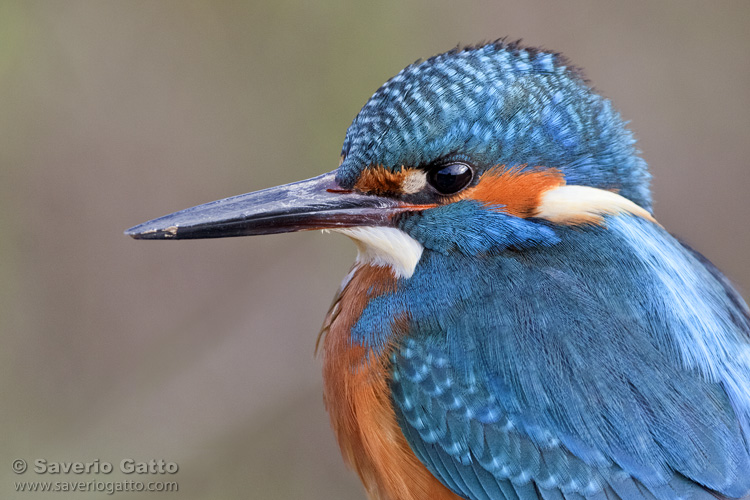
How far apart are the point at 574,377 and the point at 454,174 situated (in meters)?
0.52

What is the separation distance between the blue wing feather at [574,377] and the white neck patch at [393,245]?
40 millimetres

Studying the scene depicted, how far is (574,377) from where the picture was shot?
1.72m

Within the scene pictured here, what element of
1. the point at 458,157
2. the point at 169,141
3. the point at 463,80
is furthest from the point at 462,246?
the point at 169,141

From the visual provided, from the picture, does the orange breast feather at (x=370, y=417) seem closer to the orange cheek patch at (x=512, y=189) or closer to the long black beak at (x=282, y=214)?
the long black beak at (x=282, y=214)

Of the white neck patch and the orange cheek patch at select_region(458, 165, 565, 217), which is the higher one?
the orange cheek patch at select_region(458, 165, 565, 217)

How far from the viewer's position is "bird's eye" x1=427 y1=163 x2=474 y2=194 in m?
1.83

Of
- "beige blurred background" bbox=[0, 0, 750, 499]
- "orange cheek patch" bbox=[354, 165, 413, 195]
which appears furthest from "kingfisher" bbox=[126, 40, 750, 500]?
"beige blurred background" bbox=[0, 0, 750, 499]

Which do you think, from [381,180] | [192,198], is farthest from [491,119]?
A: [192,198]

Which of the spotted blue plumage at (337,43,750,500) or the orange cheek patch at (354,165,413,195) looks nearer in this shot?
the spotted blue plumage at (337,43,750,500)

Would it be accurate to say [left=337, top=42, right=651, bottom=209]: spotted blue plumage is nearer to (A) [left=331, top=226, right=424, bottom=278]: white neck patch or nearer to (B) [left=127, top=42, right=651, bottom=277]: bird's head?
(B) [left=127, top=42, right=651, bottom=277]: bird's head

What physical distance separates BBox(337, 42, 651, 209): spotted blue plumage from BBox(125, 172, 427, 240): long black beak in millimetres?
57

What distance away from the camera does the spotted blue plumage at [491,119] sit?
5.97 feet

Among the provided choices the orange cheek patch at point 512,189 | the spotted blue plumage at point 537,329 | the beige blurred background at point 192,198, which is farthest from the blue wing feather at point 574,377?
the beige blurred background at point 192,198

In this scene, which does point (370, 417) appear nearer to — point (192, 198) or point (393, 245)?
point (393, 245)
